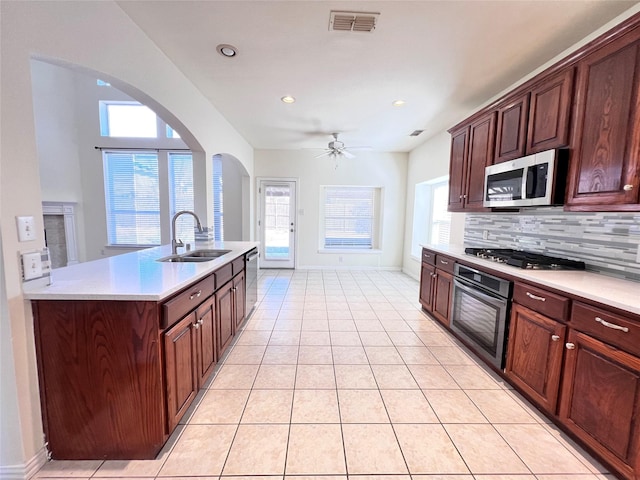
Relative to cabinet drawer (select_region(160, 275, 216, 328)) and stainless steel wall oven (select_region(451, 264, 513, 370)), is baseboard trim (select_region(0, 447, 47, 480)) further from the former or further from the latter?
stainless steel wall oven (select_region(451, 264, 513, 370))

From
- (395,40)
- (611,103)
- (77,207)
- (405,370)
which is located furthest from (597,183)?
(77,207)

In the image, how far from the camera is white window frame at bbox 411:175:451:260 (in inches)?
209

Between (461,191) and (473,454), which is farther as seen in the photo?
(461,191)

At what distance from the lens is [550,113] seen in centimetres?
204

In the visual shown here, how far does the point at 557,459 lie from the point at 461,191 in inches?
98.7

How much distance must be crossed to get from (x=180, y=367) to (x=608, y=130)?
291cm

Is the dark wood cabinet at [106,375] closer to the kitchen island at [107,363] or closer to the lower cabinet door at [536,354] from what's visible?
the kitchen island at [107,363]

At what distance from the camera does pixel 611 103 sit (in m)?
1.63

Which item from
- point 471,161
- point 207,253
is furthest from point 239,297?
point 471,161

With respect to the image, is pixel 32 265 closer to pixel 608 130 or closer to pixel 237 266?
pixel 237 266

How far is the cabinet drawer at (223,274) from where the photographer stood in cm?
212

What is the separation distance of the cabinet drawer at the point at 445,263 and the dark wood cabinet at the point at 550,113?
120 cm

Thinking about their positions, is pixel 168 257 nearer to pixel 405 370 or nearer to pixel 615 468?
pixel 405 370

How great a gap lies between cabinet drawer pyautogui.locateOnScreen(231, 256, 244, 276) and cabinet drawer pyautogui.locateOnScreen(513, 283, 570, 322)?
2.30 meters
